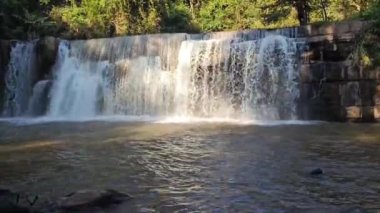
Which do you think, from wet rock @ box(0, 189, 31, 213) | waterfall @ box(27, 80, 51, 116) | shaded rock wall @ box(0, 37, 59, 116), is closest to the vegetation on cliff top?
shaded rock wall @ box(0, 37, 59, 116)

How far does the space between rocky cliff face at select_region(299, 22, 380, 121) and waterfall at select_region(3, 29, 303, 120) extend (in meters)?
0.43

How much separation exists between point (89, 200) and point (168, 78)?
12315 mm

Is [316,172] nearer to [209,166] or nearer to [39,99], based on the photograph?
[209,166]

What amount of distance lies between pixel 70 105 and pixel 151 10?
9215 millimetres

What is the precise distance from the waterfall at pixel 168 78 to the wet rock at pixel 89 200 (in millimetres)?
10194

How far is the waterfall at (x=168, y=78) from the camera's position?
1623 cm

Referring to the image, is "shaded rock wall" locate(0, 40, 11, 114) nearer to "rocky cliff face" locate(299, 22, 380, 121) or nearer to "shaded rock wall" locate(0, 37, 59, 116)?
"shaded rock wall" locate(0, 37, 59, 116)

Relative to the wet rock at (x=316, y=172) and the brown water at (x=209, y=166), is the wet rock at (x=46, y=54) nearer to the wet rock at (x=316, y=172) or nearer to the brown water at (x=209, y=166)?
the brown water at (x=209, y=166)

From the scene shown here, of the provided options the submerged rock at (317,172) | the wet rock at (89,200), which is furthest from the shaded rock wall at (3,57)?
the submerged rock at (317,172)

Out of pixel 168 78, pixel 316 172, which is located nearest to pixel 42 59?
pixel 168 78

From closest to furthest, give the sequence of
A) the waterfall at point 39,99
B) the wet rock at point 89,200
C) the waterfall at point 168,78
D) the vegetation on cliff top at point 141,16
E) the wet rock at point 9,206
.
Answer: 1. the wet rock at point 9,206
2. the wet rock at point 89,200
3. the waterfall at point 168,78
4. the waterfall at point 39,99
5. the vegetation on cliff top at point 141,16

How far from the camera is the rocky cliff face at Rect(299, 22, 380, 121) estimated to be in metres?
14.8

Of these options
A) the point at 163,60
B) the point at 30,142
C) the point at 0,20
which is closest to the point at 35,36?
the point at 0,20

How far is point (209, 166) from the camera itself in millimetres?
8477
